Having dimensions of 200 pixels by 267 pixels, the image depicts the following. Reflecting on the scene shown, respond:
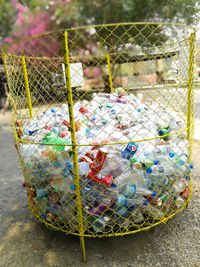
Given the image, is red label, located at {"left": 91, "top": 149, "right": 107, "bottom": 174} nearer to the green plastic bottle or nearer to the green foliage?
the green plastic bottle

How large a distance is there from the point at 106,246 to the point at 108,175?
483mm

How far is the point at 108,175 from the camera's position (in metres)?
1.53

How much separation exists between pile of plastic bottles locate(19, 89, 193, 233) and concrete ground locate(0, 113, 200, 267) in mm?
120

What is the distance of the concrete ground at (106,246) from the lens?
152 cm

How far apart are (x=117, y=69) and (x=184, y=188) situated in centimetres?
133

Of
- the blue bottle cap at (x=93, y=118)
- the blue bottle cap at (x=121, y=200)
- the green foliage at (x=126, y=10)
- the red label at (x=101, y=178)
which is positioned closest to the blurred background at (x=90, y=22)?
the green foliage at (x=126, y=10)

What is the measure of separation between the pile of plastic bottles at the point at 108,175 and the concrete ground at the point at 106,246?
120mm

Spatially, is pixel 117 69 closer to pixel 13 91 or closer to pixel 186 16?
pixel 13 91

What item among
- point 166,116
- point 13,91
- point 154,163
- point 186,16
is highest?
point 186,16

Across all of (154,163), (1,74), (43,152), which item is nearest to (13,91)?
(43,152)

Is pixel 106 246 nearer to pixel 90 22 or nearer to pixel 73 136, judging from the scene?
pixel 73 136

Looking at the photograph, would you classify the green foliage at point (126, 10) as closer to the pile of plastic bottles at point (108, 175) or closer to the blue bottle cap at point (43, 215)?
the pile of plastic bottles at point (108, 175)

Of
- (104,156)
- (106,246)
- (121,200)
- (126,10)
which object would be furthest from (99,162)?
(126,10)

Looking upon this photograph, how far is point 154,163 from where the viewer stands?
1582mm
